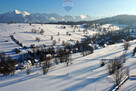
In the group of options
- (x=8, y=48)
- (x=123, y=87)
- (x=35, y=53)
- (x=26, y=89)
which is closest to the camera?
(x=123, y=87)

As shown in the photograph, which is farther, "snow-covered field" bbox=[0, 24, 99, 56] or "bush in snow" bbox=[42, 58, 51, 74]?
"snow-covered field" bbox=[0, 24, 99, 56]

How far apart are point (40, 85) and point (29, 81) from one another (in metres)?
3.48

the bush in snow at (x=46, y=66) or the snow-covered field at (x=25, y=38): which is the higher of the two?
the snow-covered field at (x=25, y=38)

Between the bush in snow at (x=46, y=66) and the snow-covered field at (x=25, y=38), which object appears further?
the snow-covered field at (x=25, y=38)

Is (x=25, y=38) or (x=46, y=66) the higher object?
(x=25, y=38)

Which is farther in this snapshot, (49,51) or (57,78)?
(49,51)

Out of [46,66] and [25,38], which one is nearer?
[46,66]

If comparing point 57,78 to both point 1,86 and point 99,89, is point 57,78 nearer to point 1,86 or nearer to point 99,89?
point 99,89

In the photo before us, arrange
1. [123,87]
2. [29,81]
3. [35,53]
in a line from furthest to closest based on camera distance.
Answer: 1. [35,53]
2. [29,81]
3. [123,87]

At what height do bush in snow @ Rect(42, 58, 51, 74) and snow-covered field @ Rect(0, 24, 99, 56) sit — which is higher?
snow-covered field @ Rect(0, 24, 99, 56)

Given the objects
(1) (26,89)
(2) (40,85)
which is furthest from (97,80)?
(1) (26,89)

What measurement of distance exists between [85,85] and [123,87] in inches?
248

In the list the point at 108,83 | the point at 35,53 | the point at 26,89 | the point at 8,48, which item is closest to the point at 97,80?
the point at 108,83

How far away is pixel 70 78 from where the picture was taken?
2106cm
